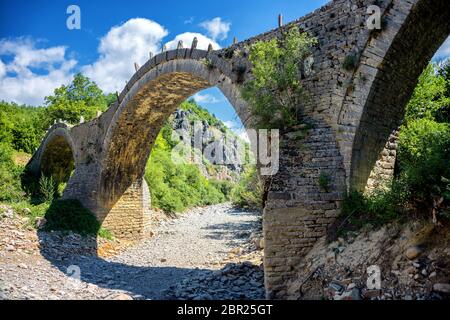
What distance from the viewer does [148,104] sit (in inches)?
462

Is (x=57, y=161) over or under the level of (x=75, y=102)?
under

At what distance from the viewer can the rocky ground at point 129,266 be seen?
631cm

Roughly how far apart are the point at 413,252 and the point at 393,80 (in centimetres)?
294

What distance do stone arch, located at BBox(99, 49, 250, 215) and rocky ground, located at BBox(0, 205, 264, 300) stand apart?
249cm

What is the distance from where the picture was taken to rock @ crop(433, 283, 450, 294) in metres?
3.34

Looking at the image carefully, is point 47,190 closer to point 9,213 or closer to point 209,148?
point 9,213

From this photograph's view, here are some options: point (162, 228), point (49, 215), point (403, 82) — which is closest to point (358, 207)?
point (403, 82)

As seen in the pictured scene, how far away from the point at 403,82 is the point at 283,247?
3.32 m

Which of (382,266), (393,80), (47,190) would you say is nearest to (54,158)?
(47,190)

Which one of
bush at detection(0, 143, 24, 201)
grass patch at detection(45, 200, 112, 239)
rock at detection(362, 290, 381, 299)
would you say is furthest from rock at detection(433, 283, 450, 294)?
bush at detection(0, 143, 24, 201)

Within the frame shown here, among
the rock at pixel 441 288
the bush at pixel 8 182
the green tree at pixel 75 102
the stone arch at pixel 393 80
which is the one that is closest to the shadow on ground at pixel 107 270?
the stone arch at pixel 393 80

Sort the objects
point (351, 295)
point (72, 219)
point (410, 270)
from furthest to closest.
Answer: point (72, 219), point (351, 295), point (410, 270)

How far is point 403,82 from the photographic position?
5.66 metres
